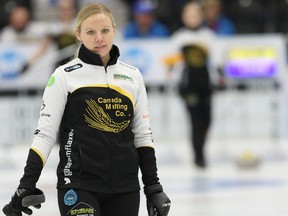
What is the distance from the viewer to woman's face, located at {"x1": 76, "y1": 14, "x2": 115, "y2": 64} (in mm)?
3980

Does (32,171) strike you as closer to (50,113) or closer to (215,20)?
(50,113)

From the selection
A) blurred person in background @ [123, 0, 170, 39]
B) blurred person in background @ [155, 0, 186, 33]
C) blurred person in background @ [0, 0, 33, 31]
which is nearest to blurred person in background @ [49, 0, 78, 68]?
blurred person in background @ [123, 0, 170, 39]

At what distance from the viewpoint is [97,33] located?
3982 mm

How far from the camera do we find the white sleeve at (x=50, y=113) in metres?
3.96

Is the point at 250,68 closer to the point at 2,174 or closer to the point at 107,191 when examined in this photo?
the point at 2,174

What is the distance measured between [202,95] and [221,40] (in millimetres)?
1716

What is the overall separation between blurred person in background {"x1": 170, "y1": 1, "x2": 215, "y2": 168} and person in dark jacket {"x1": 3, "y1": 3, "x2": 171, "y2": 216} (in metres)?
6.90

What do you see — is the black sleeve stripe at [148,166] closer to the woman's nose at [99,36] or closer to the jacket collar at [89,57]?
the jacket collar at [89,57]

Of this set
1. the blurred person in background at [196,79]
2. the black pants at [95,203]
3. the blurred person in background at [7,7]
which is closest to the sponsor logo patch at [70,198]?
the black pants at [95,203]

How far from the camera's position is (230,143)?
1248cm

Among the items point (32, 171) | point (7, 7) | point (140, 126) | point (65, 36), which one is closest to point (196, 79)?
point (65, 36)

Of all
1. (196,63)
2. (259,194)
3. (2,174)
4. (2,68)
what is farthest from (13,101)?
(259,194)

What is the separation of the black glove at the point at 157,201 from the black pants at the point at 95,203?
0.06m

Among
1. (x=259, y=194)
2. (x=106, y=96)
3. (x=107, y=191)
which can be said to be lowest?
(x=259, y=194)
